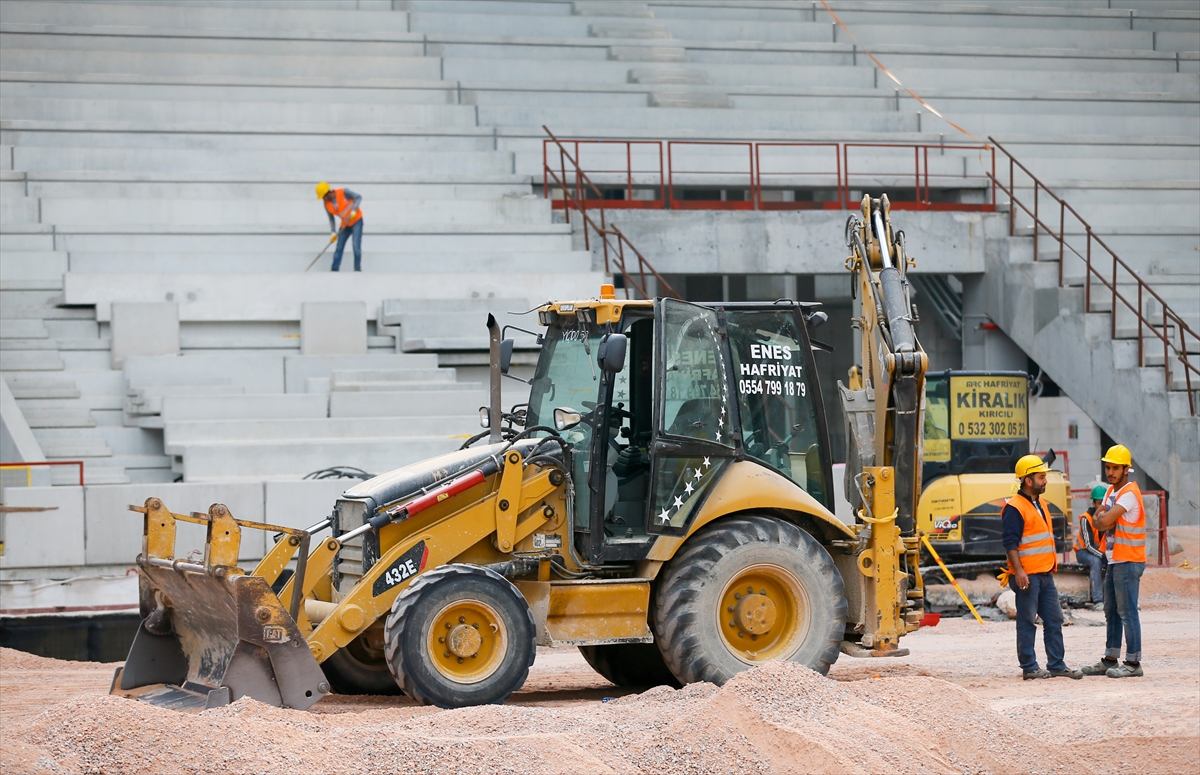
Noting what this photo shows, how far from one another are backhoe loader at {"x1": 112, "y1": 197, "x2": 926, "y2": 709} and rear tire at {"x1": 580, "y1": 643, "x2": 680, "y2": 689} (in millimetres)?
1038

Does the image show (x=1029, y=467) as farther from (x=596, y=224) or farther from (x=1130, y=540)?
(x=596, y=224)

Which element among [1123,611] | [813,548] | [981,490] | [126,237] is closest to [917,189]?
[981,490]

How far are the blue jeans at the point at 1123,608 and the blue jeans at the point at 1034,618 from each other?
472mm

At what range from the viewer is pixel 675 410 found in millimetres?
8398

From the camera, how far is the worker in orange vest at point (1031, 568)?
9.85 m

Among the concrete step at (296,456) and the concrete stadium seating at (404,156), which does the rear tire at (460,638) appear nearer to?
the concrete step at (296,456)

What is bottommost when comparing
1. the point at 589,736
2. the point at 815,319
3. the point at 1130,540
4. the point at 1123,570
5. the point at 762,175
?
the point at 589,736

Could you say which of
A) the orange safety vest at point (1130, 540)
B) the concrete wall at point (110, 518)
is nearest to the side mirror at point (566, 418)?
the orange safety vest at point (1130, 540)

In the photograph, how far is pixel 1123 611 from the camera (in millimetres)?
10102

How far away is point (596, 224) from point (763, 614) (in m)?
13.7

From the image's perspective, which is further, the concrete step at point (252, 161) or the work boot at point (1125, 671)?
the concrete step at point (252, 161)

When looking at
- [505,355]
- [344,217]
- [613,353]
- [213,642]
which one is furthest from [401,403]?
[613,353]

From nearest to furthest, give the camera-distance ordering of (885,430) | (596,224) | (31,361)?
1. (885,430)
2. (31,361)
3. (596,224)

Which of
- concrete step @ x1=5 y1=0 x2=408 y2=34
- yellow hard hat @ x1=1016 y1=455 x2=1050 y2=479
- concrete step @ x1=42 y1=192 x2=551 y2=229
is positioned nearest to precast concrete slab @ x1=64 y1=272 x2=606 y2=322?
concrete step @ x1=42 y1=192 x2=551 y2=229
